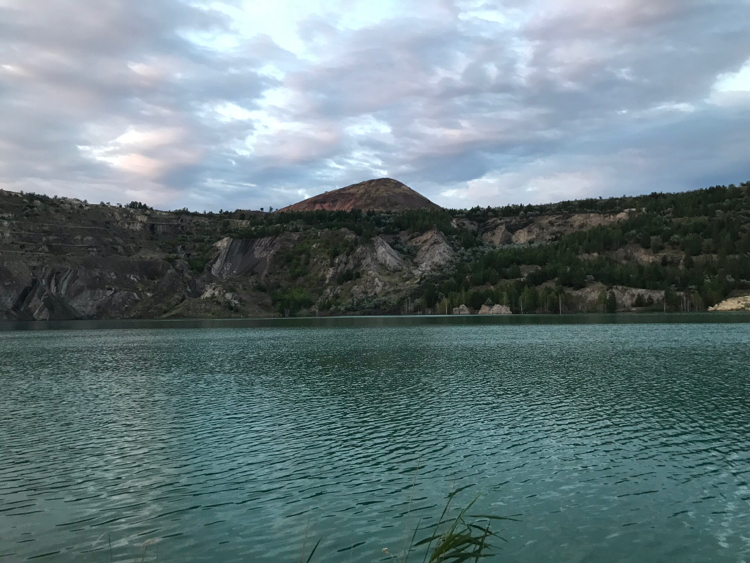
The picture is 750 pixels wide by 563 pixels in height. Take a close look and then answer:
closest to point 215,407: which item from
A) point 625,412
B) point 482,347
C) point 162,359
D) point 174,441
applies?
point 174,441

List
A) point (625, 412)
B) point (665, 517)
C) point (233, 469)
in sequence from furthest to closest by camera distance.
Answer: point (625, 412) < point (233, 469) < point (665, 517)

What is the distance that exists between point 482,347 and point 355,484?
236 feet

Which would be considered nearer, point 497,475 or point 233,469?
point 497,475

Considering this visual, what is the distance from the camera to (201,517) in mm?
22516

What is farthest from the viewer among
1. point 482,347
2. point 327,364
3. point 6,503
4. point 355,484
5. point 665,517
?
point 482,347

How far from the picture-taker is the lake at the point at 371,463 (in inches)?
790

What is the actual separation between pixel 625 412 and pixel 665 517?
67.0 ft

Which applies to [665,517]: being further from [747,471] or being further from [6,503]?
[6,503]

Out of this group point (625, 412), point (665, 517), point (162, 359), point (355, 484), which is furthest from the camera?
point (162, 359)

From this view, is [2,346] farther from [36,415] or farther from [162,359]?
[36,415]

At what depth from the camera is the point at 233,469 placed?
95.3 feet

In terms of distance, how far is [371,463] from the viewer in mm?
29641

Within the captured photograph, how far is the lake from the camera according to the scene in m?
20.1

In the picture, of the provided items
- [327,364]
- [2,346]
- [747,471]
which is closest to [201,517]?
[747,471]
